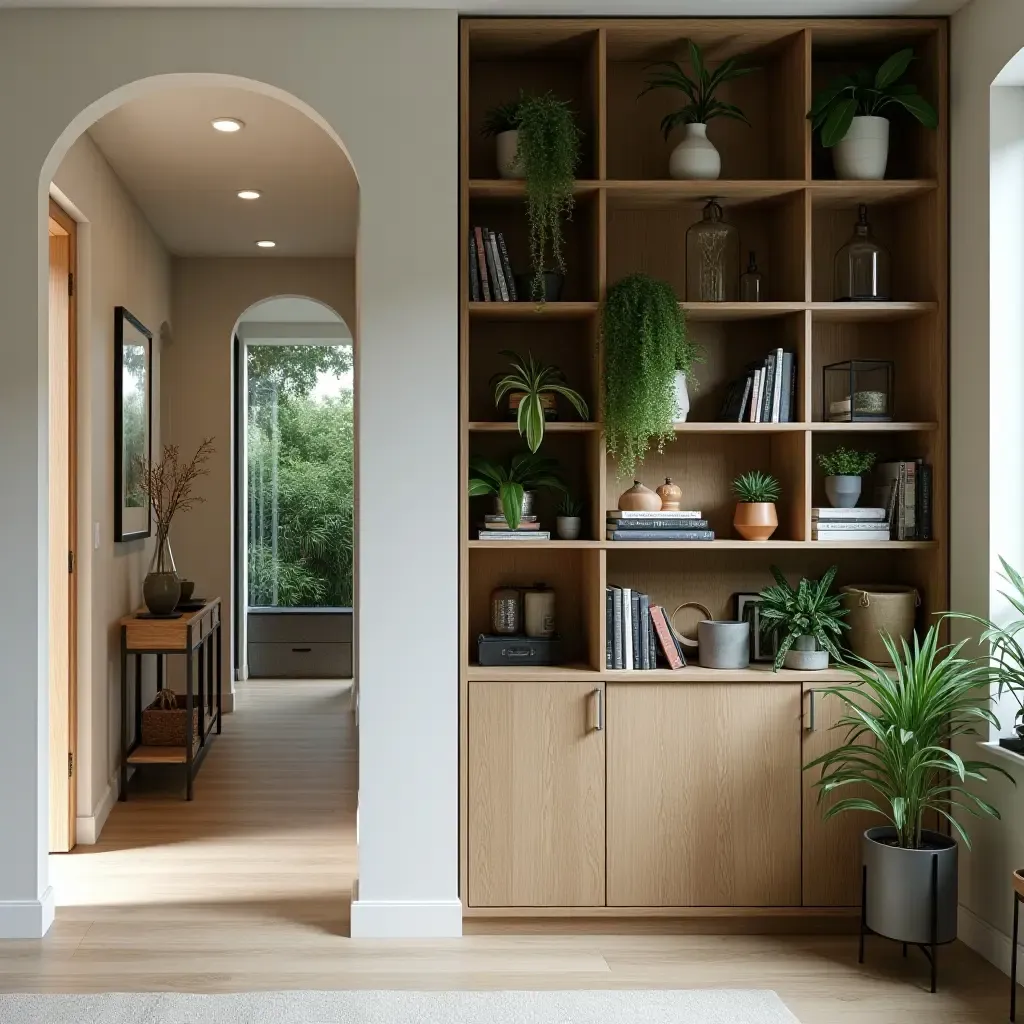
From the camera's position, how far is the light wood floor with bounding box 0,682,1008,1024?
2953 millimetres

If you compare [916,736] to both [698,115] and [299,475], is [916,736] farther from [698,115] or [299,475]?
[299,475]

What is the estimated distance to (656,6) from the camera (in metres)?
3.26

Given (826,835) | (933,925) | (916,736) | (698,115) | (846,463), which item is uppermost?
(698,115)

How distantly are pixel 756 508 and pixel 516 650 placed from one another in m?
0.86

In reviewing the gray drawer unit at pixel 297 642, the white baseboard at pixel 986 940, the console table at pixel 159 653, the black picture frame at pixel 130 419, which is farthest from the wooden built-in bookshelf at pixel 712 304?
the gray drawer unit at pixel 297 642

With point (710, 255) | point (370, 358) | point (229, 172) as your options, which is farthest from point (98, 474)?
point (710, 255)

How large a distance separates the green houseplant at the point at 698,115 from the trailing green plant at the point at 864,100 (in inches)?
9.8

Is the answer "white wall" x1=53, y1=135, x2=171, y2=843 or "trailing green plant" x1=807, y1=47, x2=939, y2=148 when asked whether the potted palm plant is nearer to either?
"trailing green plant" x1=807, y1=47, x2=939, y2=148

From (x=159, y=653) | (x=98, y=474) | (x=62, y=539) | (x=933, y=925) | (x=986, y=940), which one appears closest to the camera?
(x=933, y=925)

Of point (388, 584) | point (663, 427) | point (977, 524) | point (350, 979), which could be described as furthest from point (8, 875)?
point (977, 524)

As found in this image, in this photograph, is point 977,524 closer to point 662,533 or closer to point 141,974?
point 662,533

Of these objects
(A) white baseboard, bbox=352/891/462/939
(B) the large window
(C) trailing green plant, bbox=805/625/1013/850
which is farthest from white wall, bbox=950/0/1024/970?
(B) the large window

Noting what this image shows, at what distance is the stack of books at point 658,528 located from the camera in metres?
3.36

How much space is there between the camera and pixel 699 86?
3414mm
